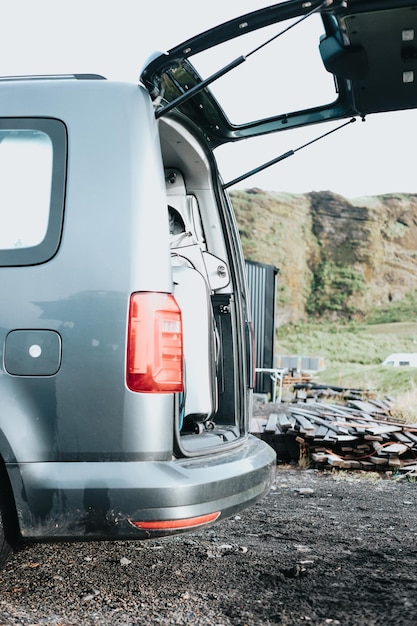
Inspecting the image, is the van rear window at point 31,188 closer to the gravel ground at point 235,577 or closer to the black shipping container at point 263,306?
the gravel ground at point 235,577

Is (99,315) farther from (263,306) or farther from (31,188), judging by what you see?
(263,306)

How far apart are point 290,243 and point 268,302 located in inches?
1850

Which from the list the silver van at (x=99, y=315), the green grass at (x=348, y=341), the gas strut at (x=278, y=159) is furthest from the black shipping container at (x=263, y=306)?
the green grass at (x=348, y=341)

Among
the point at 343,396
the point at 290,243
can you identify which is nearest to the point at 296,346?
the point at 290,243

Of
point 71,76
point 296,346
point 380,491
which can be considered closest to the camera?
point 71,76

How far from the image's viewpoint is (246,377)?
13.3 ft

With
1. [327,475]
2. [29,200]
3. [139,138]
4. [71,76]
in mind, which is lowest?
[327,475]

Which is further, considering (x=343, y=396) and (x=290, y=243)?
(x=290, y=243)

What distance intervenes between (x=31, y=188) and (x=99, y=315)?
2.04ft

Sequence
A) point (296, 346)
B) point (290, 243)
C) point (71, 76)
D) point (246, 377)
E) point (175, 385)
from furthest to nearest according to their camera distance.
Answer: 1. point (290, 243)
2. point (296, 346)
3. point (246, 377)
4. point (71, 76)
5. point (175, 385)

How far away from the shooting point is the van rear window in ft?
9.05

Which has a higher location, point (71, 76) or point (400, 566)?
point (71, 76)

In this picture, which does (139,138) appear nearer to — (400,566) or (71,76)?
(71,76)

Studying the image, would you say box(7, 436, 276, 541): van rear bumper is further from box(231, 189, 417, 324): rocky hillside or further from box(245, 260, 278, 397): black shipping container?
box(231, 189, 417, 324): rocky hillside
